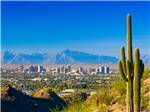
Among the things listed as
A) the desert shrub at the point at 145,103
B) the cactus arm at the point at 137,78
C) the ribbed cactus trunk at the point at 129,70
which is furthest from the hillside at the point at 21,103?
the cactus arm at the point at 137,78

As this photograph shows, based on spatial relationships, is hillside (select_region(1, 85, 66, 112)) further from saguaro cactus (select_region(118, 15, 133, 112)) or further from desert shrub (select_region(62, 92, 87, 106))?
saguaro cactus (select_region(118, 15, 133, 112))

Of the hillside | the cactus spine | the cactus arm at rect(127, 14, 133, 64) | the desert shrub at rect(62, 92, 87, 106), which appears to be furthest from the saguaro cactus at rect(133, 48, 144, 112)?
the hillside

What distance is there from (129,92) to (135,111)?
721 mm

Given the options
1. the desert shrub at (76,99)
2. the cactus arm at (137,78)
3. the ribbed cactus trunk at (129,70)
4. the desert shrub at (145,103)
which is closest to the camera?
the cactus arm at (137,78)

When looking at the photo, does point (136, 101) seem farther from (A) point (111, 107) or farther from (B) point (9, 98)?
(B) point (9, 98)

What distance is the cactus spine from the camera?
50.8 ft

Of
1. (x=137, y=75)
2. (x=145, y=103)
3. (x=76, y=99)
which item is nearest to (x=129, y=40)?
(x=137, y=75)

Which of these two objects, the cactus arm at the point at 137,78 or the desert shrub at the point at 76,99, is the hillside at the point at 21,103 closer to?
the desert shrub at the point at 76,99

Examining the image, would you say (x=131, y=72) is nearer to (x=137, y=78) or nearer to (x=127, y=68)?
(x=127, y=68)

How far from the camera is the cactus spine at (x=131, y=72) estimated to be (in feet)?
50.8

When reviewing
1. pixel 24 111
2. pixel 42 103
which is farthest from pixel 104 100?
pixel 42 103

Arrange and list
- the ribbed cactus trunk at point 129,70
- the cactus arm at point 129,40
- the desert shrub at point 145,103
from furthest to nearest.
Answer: the desert shrub at point 145,103 → the cactus arm at point 129,40 → the ribbed cactus trunk at point 129,70

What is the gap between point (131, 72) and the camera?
16.0 m

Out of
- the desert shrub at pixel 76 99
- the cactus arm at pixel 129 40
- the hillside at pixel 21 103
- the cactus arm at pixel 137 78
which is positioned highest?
the cactus arm at pixel 129 40
